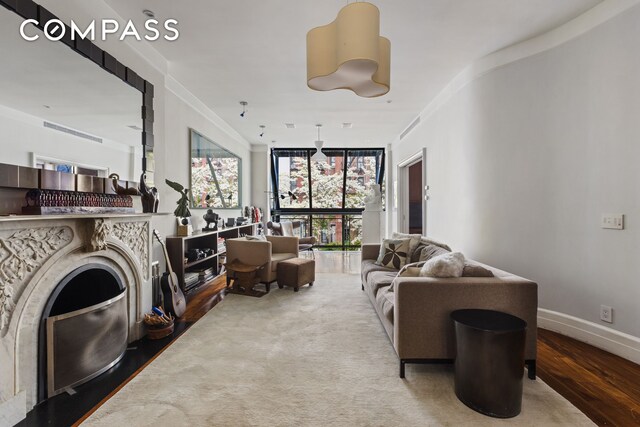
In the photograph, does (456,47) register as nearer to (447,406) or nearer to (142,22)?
(142,22)

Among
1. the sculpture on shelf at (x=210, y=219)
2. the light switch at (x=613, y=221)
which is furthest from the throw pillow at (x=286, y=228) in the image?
the light switch at (x=613, y=221)

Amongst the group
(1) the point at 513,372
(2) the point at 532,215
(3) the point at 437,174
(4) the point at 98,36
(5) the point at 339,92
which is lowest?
(1) the point at 513,372

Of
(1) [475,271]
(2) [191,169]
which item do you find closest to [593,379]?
(1) [475,271]

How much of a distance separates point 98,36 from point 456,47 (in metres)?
3.28

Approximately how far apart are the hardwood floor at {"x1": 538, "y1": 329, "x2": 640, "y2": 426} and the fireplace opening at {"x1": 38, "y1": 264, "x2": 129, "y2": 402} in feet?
10.2

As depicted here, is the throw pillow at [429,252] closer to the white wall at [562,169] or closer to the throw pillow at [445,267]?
the white wall at [562,169]

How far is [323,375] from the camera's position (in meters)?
2.16

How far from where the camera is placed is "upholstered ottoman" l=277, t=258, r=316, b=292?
14.0ft

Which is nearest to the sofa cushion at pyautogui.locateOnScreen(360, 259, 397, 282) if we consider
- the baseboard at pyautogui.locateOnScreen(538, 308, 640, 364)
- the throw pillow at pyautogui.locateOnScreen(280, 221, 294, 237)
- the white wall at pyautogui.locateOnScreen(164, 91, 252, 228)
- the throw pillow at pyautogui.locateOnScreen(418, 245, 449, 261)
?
the throw pillow at pyautogui.locateOnScreen(418, 245, 449, 261)

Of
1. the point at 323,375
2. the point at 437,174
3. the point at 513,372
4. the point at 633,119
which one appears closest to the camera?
the point at 513,372

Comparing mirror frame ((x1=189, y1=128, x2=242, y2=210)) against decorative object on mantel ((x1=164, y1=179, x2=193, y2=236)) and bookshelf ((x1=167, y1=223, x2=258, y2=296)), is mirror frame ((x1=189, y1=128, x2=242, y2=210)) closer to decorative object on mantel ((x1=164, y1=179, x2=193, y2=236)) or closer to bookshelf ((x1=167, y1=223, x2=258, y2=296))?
bookshelf ((x1=167, y1=223, x2=258, y2=296))

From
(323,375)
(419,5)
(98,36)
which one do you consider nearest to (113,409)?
(323,375)

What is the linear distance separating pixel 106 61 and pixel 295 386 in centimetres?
289

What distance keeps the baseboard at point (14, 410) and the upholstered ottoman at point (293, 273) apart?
2853 millimetres
